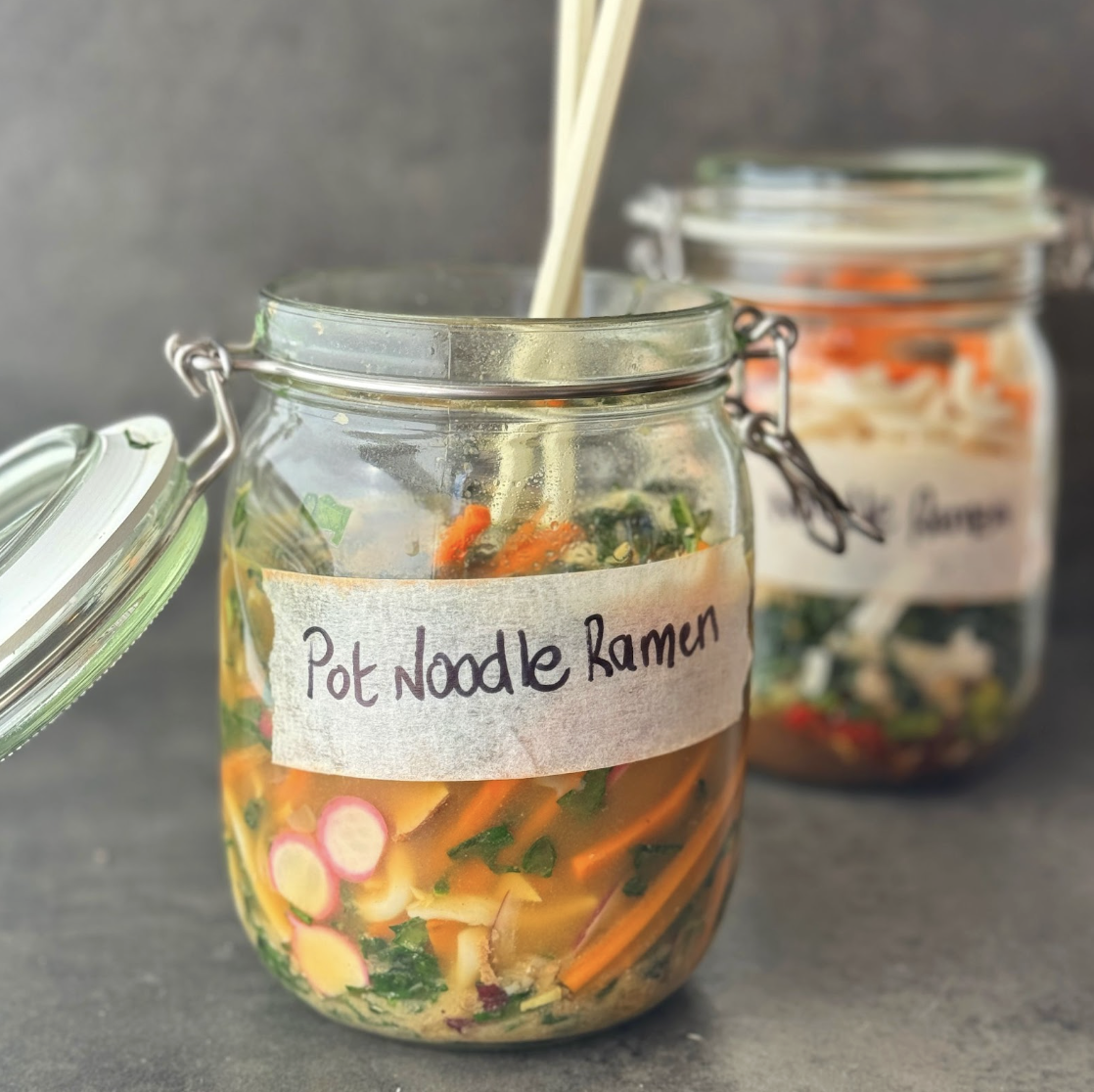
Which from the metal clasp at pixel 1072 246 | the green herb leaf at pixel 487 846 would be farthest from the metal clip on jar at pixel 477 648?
the metal clasp at pixel 1072 246

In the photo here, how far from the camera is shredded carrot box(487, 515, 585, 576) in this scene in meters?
0.56

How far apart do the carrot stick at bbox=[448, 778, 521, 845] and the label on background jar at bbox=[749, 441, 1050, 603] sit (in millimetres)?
353

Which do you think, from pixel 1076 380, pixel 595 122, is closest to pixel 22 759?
pixel 595 122

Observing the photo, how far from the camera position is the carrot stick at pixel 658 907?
1.92 feet

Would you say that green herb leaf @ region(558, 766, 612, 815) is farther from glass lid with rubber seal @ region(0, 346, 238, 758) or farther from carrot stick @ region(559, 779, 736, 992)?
glass lid with rubber seal @ region(0, 346, 238, 758)

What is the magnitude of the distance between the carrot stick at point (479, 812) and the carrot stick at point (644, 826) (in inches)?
1.5

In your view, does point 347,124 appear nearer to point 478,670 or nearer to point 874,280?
point 874,280

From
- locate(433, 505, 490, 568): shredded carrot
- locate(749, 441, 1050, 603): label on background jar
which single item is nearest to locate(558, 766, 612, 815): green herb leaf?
locate(433, 505, 490, 568): shredded carrot

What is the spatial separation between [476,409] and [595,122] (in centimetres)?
14

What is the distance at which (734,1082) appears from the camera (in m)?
0.60

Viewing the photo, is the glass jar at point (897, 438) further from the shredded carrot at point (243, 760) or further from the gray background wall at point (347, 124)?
the shredded carrot at point (243, 760)

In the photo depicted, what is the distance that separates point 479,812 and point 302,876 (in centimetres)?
9

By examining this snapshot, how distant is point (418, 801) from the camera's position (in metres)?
0.56

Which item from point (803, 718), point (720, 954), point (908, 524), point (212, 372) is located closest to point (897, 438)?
point (908, 524)
